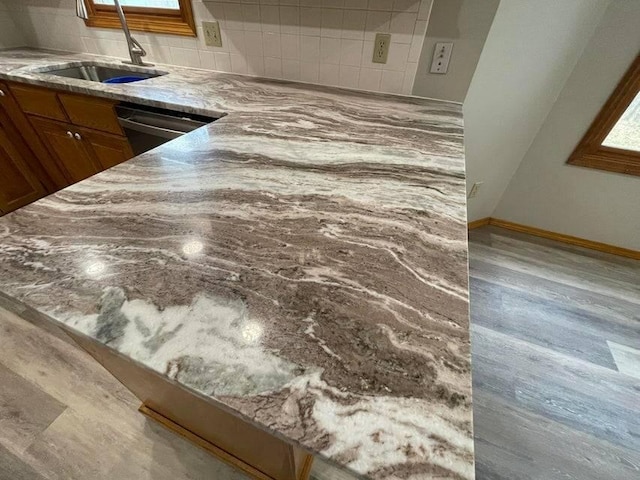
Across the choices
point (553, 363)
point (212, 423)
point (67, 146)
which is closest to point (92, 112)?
point (67, 146)

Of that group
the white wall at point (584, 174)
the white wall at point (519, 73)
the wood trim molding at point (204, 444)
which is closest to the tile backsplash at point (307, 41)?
the white wall at point (519, 73)

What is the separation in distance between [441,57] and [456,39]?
8cm

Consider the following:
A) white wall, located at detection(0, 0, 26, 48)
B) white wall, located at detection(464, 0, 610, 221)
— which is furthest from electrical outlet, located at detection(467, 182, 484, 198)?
white wall, located at detection(0, 0, 26, 48)

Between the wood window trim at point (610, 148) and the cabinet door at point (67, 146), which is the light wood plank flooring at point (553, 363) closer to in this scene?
the wood window trim at point (610, 148)

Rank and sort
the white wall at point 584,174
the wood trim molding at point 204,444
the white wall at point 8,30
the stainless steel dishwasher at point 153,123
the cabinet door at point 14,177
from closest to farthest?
1. the wood trim molding at point 204,444
2. the stainless steel dishwasher at point 153,123
3. the white wall at point 584,174
4. the cabinet door at point 14,177
5. the white wall at point 8,30

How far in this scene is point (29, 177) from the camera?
191 centimetres

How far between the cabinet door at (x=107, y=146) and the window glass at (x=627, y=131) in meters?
2.82

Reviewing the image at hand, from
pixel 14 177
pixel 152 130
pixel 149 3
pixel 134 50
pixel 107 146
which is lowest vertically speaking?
pixel 14 177

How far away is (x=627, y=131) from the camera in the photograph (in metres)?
1.68

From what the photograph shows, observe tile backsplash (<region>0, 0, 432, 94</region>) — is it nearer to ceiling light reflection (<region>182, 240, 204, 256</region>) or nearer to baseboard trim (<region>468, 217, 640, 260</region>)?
ceiling light reflection (<region>182, 240, 204, 256</region>)

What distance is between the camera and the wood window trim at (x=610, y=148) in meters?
1.54

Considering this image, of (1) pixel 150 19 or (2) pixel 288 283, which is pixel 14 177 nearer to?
(1) pixel 150 19

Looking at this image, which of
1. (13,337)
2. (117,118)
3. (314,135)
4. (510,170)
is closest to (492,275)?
(510,170)

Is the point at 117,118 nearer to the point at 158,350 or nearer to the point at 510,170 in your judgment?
the point at 158,350
